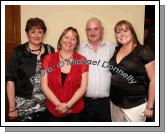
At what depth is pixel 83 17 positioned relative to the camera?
1724 millimetres

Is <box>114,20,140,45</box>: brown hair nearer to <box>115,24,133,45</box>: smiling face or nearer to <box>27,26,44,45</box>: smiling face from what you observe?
<box>115,24,133,45</box>: smiling face

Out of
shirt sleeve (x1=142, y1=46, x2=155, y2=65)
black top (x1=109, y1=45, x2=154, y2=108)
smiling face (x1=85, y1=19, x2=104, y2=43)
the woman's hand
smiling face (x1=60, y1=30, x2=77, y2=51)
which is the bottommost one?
the woman's hand

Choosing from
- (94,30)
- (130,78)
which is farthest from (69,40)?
(130,78)

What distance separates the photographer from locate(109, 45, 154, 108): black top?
1699 millimetres

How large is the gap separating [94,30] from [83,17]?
Answer: 0.37 ft

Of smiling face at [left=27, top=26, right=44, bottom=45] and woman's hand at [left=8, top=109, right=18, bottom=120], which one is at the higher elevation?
smiling face at [left=27, top=26, right=44, bottom=45]

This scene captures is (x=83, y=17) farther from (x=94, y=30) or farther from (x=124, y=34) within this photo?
(x=124, y=34)

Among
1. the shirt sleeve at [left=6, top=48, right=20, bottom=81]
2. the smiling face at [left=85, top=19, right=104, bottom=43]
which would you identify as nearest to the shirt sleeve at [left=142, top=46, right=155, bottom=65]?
the smiling face at [left=85, top=19, right=104, bottom=43]

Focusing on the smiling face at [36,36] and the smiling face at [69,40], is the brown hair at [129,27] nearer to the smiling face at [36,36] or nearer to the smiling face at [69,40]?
the smiling face at [69,40]

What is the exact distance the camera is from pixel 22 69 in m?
1.72

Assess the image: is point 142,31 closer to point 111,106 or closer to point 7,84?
point 111,106

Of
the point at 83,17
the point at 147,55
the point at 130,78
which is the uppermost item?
the point at 83,17

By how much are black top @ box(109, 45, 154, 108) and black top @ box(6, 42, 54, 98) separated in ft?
1.51

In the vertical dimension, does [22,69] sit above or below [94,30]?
below
